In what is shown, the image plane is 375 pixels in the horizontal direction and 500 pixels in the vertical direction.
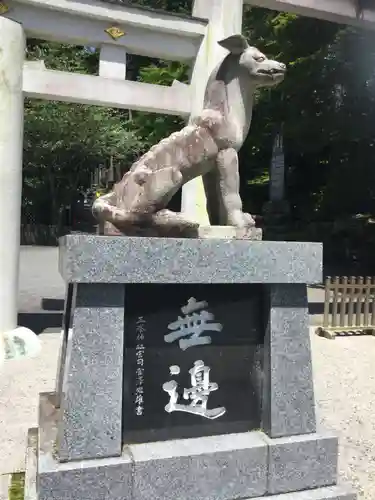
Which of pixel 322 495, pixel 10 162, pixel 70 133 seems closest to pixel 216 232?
pixel 322 495

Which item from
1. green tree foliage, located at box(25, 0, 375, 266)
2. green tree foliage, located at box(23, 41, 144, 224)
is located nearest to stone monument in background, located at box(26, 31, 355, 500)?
green tree foliage, located at box(25, 0, 375, 266)

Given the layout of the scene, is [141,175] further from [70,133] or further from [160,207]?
[70,133]

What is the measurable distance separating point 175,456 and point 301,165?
63.0ft

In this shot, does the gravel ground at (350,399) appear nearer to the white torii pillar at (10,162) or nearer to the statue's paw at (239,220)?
the statue's paw at (239,220)

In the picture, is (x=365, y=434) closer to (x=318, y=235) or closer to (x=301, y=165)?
(x=318, y=235)

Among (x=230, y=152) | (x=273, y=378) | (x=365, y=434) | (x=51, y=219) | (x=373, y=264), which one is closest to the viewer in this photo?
(x=273, y=378)

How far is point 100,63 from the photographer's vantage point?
6.16 meters

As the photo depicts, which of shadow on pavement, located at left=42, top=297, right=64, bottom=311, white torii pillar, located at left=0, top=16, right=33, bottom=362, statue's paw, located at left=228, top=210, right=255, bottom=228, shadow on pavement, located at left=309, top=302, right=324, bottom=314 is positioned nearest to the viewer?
statue's paw, located at left=228, top=210, right=255, bottom=228

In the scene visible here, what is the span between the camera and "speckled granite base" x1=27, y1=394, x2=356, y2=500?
245 cm

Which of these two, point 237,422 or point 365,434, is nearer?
point 237,422

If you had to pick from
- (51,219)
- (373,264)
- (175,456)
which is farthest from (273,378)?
(51,219)

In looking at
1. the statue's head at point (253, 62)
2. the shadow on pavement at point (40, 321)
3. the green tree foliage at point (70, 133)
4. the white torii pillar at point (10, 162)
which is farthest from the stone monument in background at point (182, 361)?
the green tree foliage at point (70, 133)

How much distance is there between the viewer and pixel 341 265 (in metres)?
17.5

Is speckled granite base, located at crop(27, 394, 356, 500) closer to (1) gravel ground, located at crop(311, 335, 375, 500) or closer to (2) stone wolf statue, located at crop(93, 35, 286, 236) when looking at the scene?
→ (1) gravel ground, located at crop(311, 335, 375, 500)
